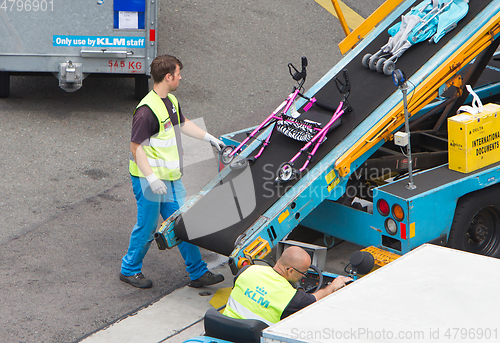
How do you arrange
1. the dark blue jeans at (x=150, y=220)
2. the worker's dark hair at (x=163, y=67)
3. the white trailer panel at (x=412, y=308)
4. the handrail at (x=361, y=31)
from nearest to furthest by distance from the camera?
the white trailer panel at (x=412, y=308) → the worker's dark hair at (x=163, y=67) → the dark blue jeans at (x=150, y=220) → the handrail at (x=361, y=31)

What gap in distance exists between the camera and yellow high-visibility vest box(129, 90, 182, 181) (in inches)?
227

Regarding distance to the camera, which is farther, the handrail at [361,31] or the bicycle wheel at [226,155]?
the handrail at [361,31]

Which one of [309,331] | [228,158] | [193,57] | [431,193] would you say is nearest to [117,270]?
[228,158]

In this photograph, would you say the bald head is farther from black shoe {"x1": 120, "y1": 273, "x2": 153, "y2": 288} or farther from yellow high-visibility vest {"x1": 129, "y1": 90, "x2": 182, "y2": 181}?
black shoe {"x1": 120, "y1": 273, "x2": 153, "y2": 288}

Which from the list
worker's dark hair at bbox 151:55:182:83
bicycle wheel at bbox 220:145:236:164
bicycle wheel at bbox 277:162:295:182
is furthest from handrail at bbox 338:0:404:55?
worker's dark hair at bbox 151:55:182:83

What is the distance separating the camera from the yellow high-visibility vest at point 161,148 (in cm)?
577

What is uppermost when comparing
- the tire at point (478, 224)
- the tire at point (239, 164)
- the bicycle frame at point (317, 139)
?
the bicycle frame at point (317, 139)

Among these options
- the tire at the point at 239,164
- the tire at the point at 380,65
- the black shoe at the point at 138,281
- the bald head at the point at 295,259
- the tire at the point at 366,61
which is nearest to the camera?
the bald head at the point at 295,259

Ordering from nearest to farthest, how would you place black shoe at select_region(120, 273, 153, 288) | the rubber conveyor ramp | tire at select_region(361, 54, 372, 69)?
the rubber conveyor ramp
black shoe at select_region(120, 273, 153, 288)
tire at select_region(361, 54, 372, 69)

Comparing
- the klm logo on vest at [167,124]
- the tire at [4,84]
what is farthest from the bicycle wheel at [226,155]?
the tire at [4,84]

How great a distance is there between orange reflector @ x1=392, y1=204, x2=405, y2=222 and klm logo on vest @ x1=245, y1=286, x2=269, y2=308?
188 centimetres

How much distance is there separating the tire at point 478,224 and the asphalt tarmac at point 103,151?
8.53ft

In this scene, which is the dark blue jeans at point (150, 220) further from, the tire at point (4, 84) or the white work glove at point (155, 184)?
the tire at point (4, 84)

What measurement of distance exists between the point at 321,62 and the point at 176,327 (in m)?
7.35
